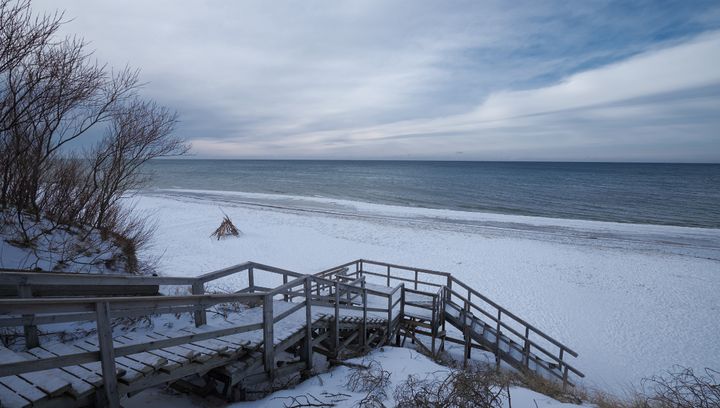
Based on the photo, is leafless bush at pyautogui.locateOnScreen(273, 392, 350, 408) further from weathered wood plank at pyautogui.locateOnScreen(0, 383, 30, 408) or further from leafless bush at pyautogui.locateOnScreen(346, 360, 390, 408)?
weathered wood plank at pyautogui.locateOnScreen(0, 383, 30, 408)

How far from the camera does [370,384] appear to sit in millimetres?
4941

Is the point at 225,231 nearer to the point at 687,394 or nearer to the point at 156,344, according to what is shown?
the point at 156,344

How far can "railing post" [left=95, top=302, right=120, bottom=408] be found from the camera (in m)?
2.90

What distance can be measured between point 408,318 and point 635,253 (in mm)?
→ 19181

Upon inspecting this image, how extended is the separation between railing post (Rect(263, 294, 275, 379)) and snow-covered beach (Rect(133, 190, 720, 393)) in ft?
29.4

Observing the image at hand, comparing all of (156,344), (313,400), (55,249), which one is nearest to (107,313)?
(156,344)

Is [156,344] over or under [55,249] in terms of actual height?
Answer: under

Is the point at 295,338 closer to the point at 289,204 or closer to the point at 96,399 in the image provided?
the point at 96,399

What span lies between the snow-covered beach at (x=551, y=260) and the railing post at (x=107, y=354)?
32.4 feet

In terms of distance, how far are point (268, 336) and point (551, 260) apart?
19.1 m

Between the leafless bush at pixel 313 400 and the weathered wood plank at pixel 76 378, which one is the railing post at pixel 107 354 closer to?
the weathered wood plank at pixel 76 378

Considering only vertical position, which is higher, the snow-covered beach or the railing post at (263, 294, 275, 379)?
the railing post at (263, 294, 275, 379)

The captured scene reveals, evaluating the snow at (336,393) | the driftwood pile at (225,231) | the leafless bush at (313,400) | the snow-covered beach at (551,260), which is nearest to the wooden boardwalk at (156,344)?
the snow at (336,393)

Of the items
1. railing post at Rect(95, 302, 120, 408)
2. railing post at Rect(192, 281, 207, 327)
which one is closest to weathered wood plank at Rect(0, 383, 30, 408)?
railing post at Rect(95, 302, 120, 408)
